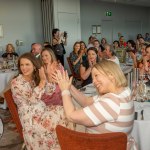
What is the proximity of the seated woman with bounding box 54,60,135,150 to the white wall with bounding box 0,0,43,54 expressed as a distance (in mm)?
6180

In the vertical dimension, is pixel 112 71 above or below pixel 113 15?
below

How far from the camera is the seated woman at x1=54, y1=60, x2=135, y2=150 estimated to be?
1.39 meters

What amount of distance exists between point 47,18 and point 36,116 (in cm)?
618

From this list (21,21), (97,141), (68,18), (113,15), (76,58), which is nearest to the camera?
(97,141)

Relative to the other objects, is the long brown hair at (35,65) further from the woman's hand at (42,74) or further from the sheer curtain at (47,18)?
the sheer curtain at (47,18)

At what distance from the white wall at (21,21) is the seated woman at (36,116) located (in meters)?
5.10

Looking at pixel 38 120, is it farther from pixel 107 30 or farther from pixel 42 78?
pixel 107 30

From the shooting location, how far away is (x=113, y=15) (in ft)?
38.0

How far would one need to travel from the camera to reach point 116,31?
11789 mm

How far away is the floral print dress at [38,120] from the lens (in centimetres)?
222

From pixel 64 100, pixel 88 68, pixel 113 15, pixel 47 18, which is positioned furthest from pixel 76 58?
pixel 113 15

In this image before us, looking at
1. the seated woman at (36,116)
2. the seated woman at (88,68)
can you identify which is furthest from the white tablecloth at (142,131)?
the seated woman at (88,68)

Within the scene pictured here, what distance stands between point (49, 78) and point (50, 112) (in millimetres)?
603

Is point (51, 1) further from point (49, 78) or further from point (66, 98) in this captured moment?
point (66, 98)
